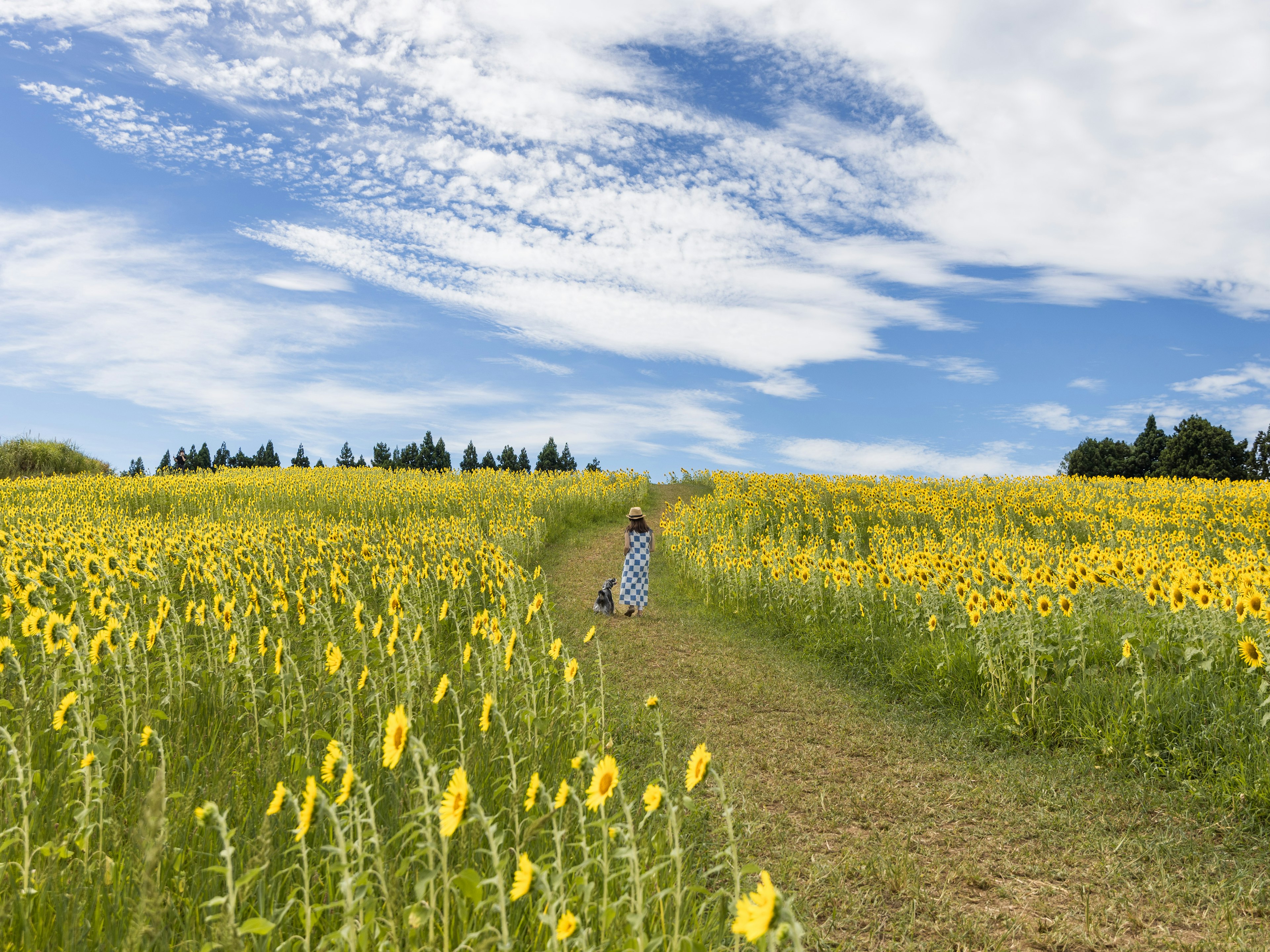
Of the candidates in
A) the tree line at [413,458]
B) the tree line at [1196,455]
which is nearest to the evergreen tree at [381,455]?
the tree line at [413,458]

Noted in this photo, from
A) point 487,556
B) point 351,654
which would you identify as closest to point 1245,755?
point 351,654

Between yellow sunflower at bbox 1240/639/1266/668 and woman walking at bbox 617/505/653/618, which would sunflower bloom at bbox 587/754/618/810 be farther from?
woman walking at bbox 617/505/653/618

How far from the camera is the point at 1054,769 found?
19.3ft

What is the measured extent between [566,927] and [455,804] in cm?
45

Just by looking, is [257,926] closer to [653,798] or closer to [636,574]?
[653,798]

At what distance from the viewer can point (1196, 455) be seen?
41.0 m

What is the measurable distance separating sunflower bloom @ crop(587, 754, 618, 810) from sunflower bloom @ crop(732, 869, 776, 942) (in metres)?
0.64

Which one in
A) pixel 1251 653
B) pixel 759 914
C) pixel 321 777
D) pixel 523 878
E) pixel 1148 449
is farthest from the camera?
pixel 1148 449

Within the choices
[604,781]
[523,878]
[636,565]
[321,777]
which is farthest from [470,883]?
[636,565]

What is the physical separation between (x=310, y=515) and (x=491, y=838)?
17801mm

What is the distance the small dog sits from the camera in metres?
11.7

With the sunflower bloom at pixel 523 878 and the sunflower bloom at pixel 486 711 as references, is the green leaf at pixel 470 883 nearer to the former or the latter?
the sunflower bloom at pixel 523 878

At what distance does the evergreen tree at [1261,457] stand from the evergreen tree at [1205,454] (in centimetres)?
31

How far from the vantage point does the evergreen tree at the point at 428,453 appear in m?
60.2
